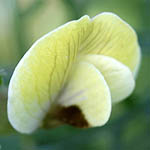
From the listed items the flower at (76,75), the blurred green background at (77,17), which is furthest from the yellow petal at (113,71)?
the blurred green background at (77,17)

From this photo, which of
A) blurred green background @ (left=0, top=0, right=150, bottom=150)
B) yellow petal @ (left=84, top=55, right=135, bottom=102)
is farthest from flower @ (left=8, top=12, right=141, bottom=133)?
blurred green background @ (left=0, top=0, right=150, bottom=150)

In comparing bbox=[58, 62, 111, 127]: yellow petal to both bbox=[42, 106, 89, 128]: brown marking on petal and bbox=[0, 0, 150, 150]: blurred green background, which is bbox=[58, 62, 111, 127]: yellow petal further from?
bbox=[0, 0, 150, 150]: blurred green background

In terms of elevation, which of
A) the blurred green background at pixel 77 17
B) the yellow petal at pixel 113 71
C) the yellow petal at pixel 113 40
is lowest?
the blurred green background at pixel 77 17

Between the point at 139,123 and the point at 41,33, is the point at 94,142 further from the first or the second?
the point at 41,33

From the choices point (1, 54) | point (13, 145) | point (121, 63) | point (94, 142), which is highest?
point (121, 63)

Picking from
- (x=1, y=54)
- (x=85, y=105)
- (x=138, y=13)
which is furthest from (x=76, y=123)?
(x=138, y=13)

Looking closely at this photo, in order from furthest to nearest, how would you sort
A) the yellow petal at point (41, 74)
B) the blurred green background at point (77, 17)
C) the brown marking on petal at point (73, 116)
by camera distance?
the blurred green background at point (77, 17) → the brown marking on petal at point (73, 116) → the yellow petal at point (41, 74)

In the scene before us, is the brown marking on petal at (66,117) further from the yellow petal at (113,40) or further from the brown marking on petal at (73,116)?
the yellow petal at (113,40)
